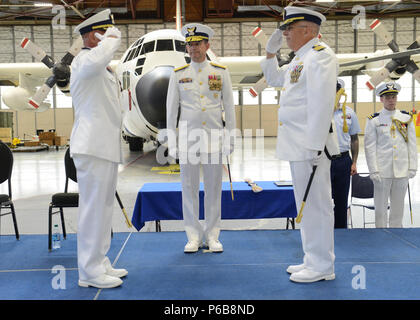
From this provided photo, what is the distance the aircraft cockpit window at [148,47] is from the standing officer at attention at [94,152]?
551 centimetres

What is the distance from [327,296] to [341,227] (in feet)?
5.93

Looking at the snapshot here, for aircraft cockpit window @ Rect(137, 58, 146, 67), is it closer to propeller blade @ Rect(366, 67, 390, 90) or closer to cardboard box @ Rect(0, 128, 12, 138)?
propeller blade @ Rect(366, 67, 390, 90)

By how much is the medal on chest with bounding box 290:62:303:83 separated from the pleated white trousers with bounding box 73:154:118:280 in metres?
1.38

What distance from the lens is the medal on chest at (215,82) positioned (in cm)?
315

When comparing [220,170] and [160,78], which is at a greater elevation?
[160,78]

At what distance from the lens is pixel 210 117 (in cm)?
317

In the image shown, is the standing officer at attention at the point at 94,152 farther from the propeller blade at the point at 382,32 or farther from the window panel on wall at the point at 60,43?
the window panel on wall at the point at 60,43

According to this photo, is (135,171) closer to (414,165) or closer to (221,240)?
(221,240)

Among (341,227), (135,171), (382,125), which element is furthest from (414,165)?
(135,171)

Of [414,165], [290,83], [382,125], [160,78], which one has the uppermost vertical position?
[160,78]

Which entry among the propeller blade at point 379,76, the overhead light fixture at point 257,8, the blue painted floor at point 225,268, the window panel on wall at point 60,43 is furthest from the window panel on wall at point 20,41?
the blue painted floor at point 225,268

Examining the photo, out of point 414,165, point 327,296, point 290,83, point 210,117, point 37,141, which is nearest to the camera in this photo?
point 327,296

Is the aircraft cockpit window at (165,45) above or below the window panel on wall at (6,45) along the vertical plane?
below

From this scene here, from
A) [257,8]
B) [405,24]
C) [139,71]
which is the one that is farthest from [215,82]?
[405,24]
